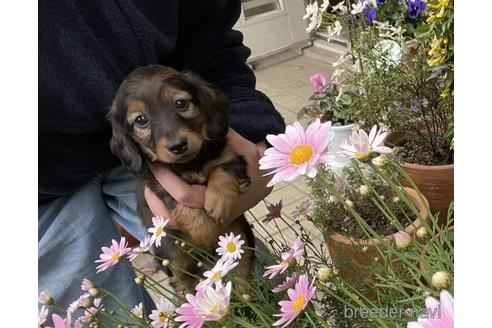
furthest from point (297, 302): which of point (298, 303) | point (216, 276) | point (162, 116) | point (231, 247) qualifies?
point (162, 116)

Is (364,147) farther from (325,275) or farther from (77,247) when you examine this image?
(77,247)

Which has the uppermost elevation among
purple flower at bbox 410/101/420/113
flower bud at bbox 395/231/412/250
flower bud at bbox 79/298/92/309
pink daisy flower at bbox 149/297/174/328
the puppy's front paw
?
flower bud at bbox 395/231/412/250

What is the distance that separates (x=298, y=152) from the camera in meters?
0.55

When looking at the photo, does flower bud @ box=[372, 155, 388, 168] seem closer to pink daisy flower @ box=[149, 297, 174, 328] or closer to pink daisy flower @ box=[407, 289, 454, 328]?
pink daisy flower @ box=[407, 289, 454, 328]

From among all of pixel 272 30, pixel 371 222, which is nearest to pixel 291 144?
pixel 371 222

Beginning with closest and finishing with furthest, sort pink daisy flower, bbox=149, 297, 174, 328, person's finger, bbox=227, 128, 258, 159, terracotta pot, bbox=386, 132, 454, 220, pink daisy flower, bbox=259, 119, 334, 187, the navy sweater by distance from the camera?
pink daisy flower, bbox=259, 119, 334, 187 < pink daisy flower, bbox=149, 297, 174, 328 < the navy sweater < person's finger, bbox=227, 128, 258, 159 < terracotta pot, bbox=386, 132, 454, 220

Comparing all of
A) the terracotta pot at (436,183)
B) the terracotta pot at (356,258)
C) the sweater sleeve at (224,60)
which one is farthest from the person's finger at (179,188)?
the terracotta pot at (436,183)

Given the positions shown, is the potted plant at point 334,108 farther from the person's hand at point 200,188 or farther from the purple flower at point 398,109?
the person's hand at point 200,188

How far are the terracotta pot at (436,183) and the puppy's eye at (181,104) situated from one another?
28.8 inches

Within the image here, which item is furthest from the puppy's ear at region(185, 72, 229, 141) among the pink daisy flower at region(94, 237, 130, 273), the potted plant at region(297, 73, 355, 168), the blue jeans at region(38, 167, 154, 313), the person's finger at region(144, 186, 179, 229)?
the potted plant at region(297, 73, 355, 168)

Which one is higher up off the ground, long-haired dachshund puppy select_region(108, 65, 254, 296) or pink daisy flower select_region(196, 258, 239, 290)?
pink daisy flower select_region(196, 258, 239, 290)

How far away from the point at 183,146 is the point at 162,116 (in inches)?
4.6

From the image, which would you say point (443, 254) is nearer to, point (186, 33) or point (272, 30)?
point (186, 33)

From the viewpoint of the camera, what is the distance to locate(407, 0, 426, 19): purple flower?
260 cm
